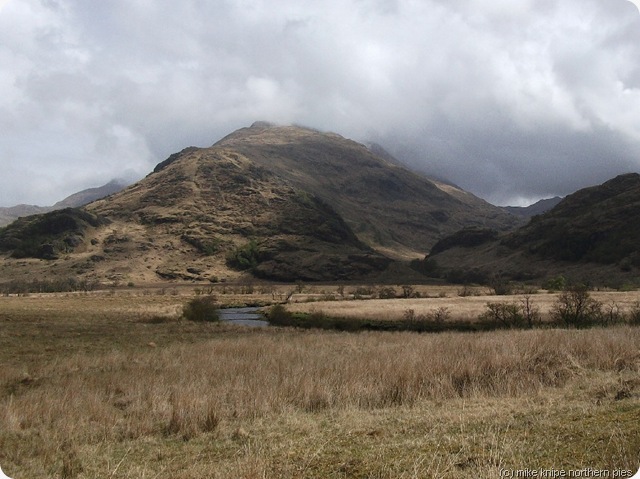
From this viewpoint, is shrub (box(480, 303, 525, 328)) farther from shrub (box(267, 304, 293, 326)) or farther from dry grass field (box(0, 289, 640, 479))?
dry grass field (box(0, 289, 640, 479))

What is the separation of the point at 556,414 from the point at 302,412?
227 inches

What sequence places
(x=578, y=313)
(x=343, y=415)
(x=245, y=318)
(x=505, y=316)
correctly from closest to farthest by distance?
(x=343, y=415) → (x=578, y=313) → (x=505, y=316) → (x=245, y=318)

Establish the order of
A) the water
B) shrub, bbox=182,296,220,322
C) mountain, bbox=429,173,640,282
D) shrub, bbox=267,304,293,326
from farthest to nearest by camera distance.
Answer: mountain, bbox=429,173,640,282 < the water < shrub, bbox=267,304,293,326 < shrub, bbox=182,296,220,322

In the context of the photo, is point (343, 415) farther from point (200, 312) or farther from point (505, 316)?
point (200, 312)

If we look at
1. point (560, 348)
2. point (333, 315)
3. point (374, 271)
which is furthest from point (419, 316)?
point (374, 271)

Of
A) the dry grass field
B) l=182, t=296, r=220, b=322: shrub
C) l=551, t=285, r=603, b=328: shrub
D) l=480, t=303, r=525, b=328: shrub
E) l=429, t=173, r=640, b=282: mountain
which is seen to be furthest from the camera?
l=429, t=173, r=640, b=282: mountain

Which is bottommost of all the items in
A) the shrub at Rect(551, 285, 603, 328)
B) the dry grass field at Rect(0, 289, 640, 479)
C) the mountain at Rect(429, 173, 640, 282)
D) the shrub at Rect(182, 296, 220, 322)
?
the shrub at Rect(182, 296, 220, 322)

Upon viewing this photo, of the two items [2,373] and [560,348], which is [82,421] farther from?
[560,348]

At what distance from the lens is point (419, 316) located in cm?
5812

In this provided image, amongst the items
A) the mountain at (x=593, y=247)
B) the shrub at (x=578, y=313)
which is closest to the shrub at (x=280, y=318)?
the shrub at (x=578, y=313)

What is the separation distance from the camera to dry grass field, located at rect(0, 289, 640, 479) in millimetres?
6844

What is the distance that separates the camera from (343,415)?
10.8 metres

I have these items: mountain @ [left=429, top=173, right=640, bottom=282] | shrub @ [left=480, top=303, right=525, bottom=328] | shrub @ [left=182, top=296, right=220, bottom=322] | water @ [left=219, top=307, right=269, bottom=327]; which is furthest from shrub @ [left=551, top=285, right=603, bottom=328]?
mountain @ [left=429, top=173, right=640, bottom=282]

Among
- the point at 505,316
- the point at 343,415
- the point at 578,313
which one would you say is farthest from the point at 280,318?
the point at 343,415
